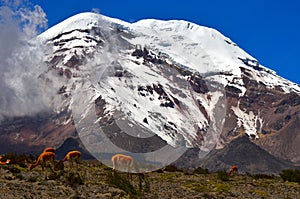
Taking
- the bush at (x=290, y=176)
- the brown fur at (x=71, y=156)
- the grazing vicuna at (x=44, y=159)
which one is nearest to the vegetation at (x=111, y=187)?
the grazing vicuna at (x=44, y=159)

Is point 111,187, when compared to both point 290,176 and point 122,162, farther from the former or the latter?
point 290,176

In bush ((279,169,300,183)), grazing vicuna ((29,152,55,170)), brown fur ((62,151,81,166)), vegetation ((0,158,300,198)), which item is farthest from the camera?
bush ((279,169,300,183))

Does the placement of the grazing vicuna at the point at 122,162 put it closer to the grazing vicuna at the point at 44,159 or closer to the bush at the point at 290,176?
the grazing vicuna at the point at 44,159

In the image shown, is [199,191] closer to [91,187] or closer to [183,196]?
[183,196]

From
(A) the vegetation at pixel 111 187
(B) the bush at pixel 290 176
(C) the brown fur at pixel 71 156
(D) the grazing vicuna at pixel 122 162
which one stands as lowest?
(A) the vegetation at pixel 111 187

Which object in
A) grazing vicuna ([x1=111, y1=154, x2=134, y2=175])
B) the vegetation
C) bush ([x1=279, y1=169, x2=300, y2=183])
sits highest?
bush ([x1=279, y1=169, x2=300, y2=183])

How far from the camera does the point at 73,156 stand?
33.5 m

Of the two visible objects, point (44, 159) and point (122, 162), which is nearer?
point (122, 162)

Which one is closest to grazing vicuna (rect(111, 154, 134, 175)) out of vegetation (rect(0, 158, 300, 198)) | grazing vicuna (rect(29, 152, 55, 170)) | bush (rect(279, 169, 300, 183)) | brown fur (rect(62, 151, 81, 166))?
vegetation (rect(0, 158, 300, 198))

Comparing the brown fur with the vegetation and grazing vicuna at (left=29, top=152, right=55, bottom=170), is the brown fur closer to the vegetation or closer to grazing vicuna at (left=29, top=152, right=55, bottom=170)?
the vegetation

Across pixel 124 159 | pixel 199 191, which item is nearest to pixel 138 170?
pixel 124 159

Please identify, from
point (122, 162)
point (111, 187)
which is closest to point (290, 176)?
point (122, 162)

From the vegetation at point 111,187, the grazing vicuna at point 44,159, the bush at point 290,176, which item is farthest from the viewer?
the bush at point 290,176

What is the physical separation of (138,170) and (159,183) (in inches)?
62.9
